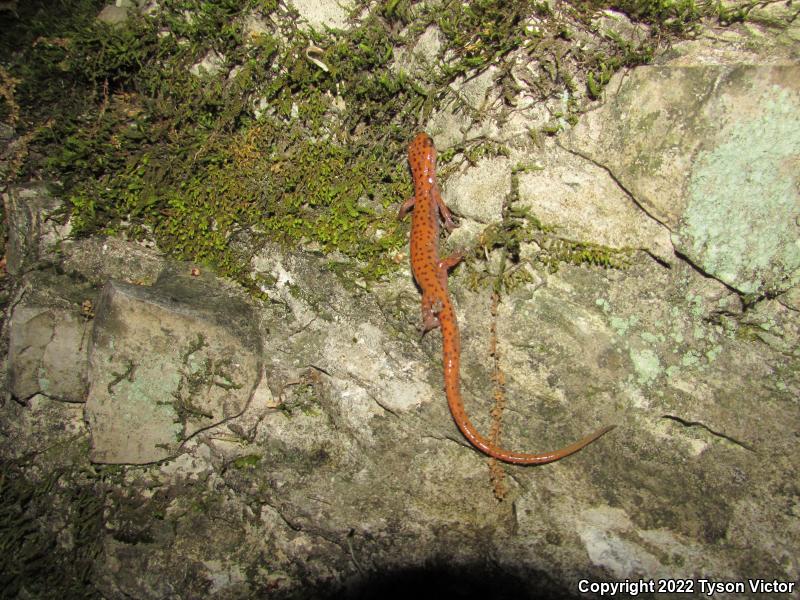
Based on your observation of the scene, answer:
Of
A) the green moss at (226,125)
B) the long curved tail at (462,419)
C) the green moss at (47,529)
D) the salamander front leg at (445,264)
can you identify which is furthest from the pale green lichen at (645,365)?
the green moss at (47,529)

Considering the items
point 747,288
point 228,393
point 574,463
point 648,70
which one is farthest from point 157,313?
point 747,288

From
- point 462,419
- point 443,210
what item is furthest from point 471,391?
point 443,210

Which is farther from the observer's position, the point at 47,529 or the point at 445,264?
the point at 47,529

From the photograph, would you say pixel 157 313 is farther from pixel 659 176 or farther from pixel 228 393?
pixel 659 176

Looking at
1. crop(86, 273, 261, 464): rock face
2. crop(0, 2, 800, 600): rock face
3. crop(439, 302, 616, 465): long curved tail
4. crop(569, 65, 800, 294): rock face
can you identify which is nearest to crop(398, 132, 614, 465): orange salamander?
crop(439, 302, 616, 465): long curved tail

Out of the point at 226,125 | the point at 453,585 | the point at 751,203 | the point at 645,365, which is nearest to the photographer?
the point at 751,203

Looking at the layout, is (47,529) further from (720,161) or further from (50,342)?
(720,161)

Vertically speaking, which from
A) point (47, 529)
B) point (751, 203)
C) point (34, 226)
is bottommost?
point (47, 529)
